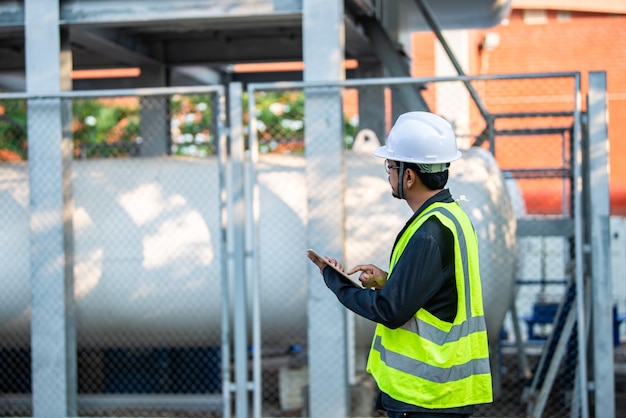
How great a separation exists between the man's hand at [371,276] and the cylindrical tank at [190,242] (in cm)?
362

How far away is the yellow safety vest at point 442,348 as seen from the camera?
3.51m

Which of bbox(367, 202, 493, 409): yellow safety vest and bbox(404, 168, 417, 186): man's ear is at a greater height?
bbox(404, 168, 417, 186): man's ear

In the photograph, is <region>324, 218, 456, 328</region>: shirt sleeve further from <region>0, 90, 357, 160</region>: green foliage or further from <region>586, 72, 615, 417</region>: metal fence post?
<region>0, 90, 357, 160</region>: green foliage

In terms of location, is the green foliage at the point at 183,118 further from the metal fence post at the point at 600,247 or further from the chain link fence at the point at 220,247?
the metal fence post at the point at 600,247

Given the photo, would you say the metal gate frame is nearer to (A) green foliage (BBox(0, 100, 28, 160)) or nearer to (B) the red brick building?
(A) green foliage (BBox(0, 100, 28, 160))

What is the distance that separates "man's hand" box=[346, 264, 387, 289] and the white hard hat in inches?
18.6

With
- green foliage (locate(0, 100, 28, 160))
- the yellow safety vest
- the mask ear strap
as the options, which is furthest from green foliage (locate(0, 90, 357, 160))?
the yellow safety vest

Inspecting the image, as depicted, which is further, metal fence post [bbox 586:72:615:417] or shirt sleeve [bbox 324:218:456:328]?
metal fence post [bbox 586:72:615:417]

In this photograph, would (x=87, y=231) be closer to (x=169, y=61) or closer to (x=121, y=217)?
(x=121, y=217)

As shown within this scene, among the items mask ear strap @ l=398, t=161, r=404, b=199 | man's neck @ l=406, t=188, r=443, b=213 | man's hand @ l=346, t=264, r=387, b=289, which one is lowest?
man's hand @ l=346, t=264, r=387, b=289

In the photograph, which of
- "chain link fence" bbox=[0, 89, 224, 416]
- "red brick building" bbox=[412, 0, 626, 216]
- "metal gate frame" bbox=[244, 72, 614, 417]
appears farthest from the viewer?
"red brick building" bbox=[412, 0, 626, 216]

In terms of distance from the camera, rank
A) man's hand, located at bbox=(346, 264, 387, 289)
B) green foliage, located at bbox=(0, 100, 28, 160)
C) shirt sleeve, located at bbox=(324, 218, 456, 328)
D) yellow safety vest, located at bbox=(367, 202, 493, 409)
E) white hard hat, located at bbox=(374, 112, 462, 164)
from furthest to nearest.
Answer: green foliage, located at bbox=(0, 100, 28, 160) < man's hand, located at bbox=(346, 264, 387, 289) < white hard hat, located at bbox=(374, 112, 462, 164) < yellow safety vest, located at bbox=(367, 202, 493, 409) < shirt sleeve, located at bbox=(324, 218, 456, 328)

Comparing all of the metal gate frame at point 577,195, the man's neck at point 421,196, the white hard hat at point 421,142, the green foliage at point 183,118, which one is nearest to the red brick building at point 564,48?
the green foliage at point 183,118

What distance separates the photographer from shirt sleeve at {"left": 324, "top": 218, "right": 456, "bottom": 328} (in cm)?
336
